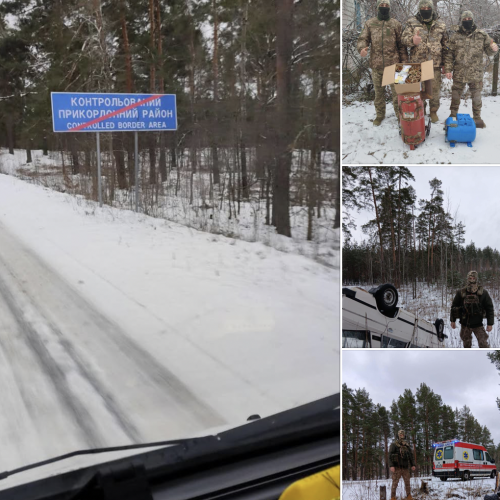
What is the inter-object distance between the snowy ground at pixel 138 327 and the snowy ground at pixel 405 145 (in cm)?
32

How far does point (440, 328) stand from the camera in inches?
57.5

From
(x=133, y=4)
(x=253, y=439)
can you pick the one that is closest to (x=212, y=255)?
(x=253, y=439)

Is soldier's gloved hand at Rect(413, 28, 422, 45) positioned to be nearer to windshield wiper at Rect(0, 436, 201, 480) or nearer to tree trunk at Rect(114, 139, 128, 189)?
tree trunk at Rect(114, 139, 128, 189)

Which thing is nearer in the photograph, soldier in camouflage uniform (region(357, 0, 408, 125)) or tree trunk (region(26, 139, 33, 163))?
tree trunk (region(26, 139, 33, 163))

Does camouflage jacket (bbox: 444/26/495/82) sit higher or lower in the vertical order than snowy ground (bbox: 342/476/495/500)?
higher

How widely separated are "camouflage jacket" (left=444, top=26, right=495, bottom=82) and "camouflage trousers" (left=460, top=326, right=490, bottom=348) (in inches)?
26.0

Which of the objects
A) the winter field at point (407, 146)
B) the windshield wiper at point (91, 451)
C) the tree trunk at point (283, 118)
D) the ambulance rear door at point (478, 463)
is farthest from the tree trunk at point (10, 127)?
the ambulance rear door at point (478, 463)

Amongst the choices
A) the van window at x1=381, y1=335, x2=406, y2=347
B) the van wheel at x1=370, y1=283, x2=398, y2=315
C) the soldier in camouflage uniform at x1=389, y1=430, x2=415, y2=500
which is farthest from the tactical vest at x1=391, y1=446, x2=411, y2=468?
the van wheel at x1=370, y1=283, x2=398, y2=315

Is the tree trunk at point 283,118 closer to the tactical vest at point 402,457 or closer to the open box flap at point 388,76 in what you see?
the open box flap at point 388,76

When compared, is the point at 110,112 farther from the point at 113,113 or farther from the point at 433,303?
the point at 433,303

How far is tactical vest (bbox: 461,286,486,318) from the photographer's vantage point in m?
1.41

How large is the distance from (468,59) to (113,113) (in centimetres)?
97

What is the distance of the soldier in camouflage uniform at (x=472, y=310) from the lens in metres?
1.41

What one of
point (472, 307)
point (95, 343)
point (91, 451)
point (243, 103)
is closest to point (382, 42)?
point (243, 103)
